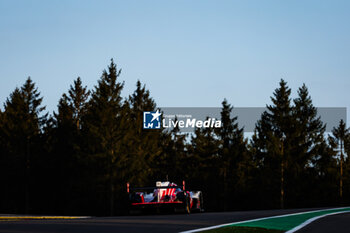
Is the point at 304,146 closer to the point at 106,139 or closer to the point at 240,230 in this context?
the point at 106,139

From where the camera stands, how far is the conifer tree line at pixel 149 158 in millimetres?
52875

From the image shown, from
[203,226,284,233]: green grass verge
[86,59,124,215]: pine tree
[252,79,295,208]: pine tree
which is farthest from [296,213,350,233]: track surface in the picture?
[252,79,295,208]: pine tree

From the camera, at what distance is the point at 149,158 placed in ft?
182

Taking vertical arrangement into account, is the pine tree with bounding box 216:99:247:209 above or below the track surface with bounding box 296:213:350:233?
above

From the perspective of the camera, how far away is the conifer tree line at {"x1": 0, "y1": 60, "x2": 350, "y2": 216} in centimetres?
5288

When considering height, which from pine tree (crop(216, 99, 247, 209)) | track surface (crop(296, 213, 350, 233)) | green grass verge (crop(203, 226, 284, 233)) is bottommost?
green grass verge (crop(203, 226, 284, 233))

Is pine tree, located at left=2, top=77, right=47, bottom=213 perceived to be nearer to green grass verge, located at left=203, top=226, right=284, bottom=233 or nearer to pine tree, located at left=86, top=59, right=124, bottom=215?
pine tree, located at left=86, top=59, right=124, bottom=215

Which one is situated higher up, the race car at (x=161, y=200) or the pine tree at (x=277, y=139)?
the pine tree at (x=277, y=139)

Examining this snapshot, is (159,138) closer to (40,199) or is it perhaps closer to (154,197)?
(40,199)

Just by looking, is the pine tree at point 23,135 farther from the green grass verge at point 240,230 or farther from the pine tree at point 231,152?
the green grass verge at point 240,230

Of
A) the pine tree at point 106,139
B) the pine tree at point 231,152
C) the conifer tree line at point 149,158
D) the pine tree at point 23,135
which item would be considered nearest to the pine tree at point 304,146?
the conifer tree line at point 149,158

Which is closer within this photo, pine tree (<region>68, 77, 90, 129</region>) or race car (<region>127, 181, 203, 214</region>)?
race car (<region>127, 181, 203, 214</region>)

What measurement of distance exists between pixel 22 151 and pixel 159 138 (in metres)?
16.2

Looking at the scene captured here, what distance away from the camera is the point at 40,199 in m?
60.8
